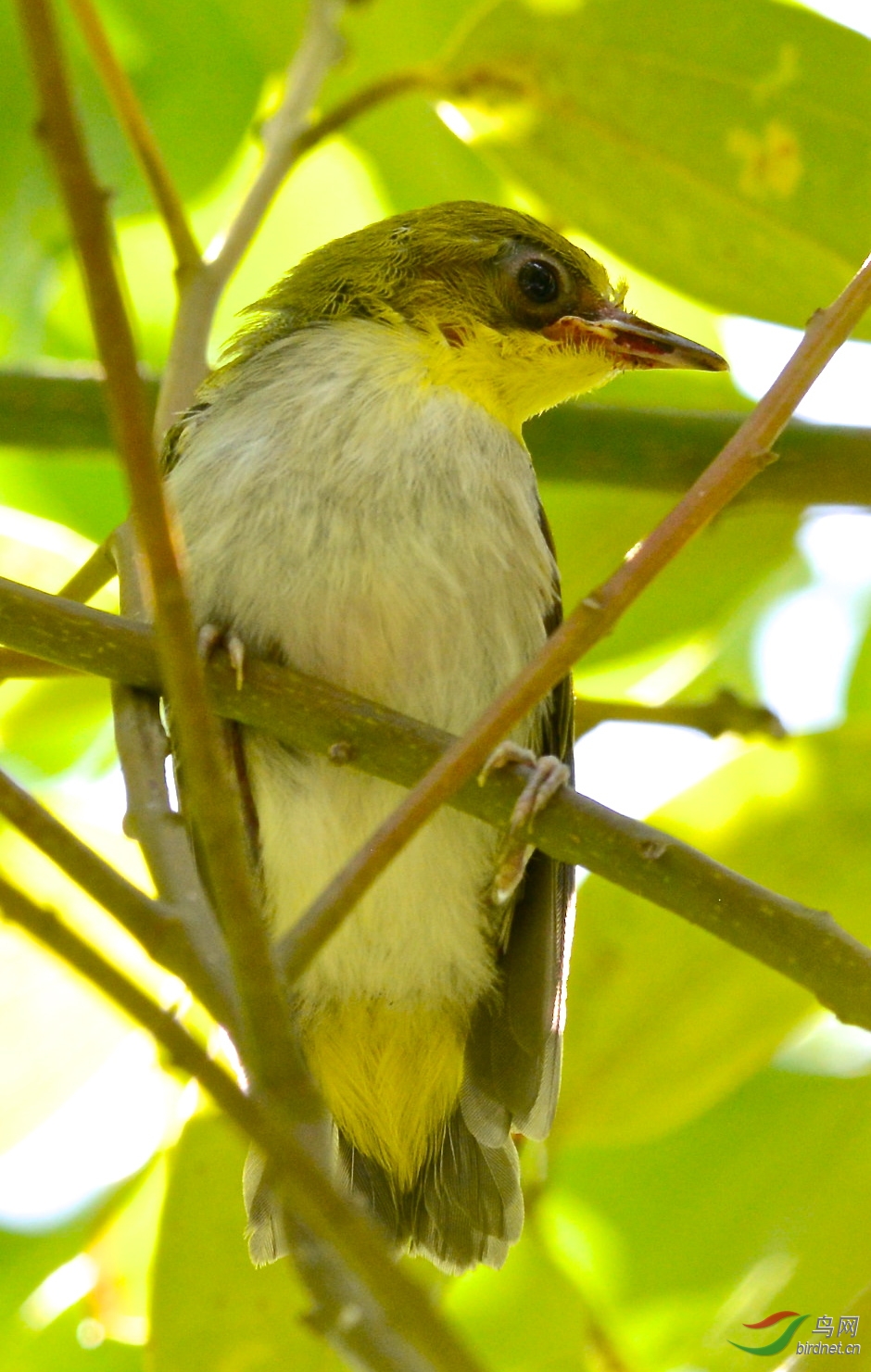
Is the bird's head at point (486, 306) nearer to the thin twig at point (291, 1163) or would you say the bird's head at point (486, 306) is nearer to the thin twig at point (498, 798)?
the thin twig at point (498, 798)

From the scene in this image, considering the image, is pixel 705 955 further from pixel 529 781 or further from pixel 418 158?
pixel 418 158

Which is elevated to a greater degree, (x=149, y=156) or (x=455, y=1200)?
(x=149, y=156)

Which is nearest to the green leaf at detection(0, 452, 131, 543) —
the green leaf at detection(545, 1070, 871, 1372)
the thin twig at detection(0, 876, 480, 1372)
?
the green leaf at detection(545, 1070, 871, 1372)

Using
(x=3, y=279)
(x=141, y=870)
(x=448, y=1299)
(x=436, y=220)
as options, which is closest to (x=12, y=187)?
(x=3, y=279)

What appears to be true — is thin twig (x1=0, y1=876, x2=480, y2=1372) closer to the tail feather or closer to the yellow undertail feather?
the tail feather

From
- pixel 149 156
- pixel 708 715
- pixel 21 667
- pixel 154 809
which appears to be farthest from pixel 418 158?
pixel 154 809

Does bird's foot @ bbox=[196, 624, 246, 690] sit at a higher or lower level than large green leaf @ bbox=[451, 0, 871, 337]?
lower
